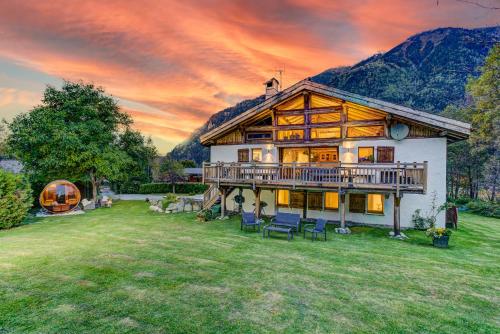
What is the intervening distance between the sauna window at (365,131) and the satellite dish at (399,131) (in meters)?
0.56

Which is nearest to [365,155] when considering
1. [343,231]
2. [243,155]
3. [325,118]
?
[325,118]

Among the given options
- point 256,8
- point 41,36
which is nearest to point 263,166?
point 256,8

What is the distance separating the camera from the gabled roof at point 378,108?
12047 mm

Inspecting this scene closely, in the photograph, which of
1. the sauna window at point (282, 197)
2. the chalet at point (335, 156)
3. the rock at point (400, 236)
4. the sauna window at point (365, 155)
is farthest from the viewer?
the sauna window at point (282, 197)

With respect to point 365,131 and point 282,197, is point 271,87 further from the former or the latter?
point 282,197

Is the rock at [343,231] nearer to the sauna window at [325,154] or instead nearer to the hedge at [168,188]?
the sauna window at [325,154]

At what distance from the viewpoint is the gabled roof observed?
1205cm

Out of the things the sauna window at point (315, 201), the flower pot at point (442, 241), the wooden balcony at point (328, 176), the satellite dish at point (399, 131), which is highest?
the satellite dish at point (399, 131)

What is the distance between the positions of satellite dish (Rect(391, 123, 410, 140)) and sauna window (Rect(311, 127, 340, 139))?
9.51 feet

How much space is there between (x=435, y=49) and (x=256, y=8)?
3828 inches

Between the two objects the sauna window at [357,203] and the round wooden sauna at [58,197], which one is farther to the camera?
the round wooden sauna at [58,197]

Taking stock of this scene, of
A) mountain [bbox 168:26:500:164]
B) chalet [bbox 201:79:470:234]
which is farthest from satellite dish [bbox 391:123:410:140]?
mountain [bbox 168:26:500:164]

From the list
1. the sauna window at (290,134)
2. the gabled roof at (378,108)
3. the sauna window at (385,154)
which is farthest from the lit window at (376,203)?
the sauna window at (290,134)

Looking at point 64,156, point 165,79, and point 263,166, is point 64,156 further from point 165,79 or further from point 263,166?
point 263,166
